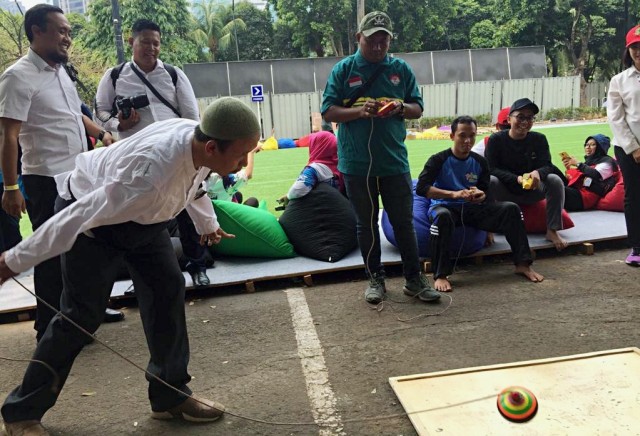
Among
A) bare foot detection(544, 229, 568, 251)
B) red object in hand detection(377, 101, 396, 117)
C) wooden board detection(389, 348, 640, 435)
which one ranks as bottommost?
wooden board detection(389, 348, 640, 435)

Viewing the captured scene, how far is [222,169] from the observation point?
2.36 m


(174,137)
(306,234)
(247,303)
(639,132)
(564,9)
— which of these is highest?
(564,9)

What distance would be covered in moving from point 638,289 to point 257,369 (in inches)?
125

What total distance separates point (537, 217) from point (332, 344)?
310cm

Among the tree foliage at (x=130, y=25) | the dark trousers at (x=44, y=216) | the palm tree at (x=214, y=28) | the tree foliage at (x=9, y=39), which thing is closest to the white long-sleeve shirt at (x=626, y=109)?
the dark trousers at (x=44, y=216)

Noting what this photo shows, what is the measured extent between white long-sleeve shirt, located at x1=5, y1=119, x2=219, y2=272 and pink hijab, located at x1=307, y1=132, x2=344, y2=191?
126 inches

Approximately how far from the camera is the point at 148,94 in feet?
14.6

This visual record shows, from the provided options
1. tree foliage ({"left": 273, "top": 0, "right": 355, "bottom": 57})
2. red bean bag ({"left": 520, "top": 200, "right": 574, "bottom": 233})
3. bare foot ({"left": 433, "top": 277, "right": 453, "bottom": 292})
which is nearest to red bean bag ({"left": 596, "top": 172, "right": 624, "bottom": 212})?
red bean bag ({"left": 520, "top": 200, "right": 574, "bottom": 233})

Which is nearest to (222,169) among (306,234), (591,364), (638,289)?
(591,364)

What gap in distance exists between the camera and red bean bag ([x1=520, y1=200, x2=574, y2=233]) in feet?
18.9

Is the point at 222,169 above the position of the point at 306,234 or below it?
above

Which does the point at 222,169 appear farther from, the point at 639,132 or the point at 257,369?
the point at 639,132

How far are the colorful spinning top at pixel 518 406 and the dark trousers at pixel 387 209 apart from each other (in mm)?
1963

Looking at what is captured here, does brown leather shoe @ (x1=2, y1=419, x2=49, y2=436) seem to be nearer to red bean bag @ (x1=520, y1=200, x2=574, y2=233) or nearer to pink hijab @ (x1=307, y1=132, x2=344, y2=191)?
pink hijab @ (x1=307, y1=132, x2=344, y2=191)
